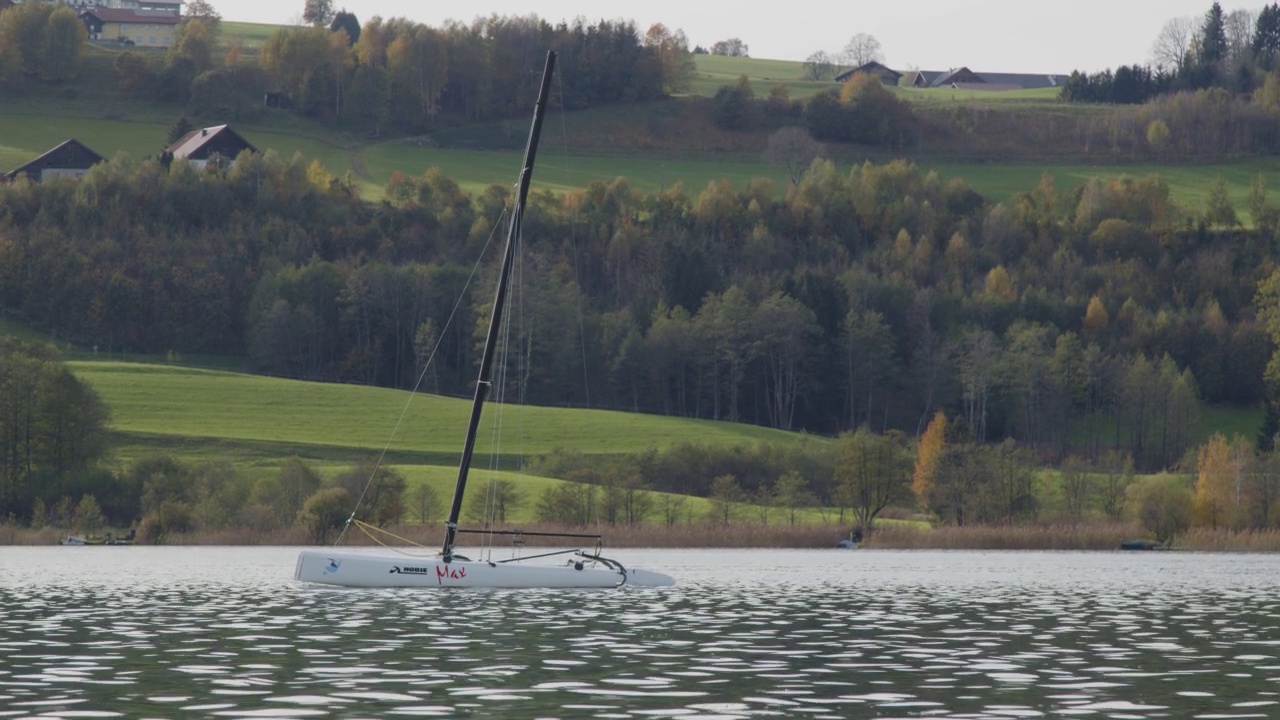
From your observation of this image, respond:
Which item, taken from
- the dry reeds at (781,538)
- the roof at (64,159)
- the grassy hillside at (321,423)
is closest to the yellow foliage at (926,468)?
the dry reeds at (781,538)

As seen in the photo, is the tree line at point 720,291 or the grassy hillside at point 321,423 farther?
the tree line at point 720,291

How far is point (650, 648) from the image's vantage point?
33938 millimetres

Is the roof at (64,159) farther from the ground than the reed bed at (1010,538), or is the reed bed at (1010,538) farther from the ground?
the roof at (64,159)

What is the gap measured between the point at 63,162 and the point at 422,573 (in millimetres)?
157988

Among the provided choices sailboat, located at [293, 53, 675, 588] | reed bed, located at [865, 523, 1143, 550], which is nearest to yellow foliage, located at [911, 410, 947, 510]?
reed bed, located at [865, 523, 1143, 550]

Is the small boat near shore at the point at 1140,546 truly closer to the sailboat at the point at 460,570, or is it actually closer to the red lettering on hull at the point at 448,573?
the sailboat at the point at 460,570

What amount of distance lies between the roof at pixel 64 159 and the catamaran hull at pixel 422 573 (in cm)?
15281

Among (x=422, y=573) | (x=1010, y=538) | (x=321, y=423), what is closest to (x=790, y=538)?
(x=1010, y=538)

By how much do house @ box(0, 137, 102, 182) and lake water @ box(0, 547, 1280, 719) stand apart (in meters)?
145

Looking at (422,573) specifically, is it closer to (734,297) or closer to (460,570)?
(460,570)

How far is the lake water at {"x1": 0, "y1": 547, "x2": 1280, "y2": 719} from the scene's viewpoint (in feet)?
84.6

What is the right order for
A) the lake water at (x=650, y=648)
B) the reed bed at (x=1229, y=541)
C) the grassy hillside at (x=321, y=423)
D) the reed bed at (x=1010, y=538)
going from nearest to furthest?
1. the lake water at (x=650, y=648)
2. the reed bed at (x=1229, y=541)
3. the reed bed at (x=1010, y=538)
4. the grassy hillside at (x=321, y=423)

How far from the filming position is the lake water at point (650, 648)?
25.8 metres

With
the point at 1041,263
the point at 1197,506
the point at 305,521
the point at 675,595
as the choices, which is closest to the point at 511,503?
the point at 305,521
